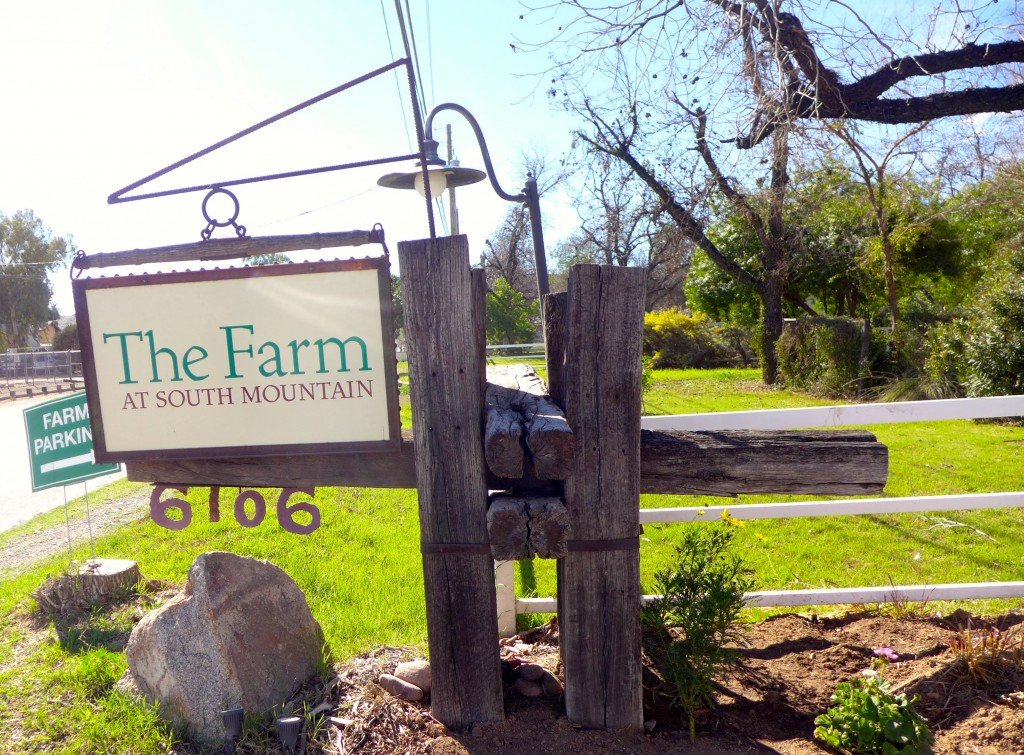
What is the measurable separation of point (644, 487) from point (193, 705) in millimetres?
1870

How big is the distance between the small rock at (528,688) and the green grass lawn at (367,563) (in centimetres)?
77

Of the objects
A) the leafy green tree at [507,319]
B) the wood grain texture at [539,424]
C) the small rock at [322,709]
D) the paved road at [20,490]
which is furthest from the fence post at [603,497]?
the leafy green tree at [507,319]

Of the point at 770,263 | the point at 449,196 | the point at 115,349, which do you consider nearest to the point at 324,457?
the point at 115,349

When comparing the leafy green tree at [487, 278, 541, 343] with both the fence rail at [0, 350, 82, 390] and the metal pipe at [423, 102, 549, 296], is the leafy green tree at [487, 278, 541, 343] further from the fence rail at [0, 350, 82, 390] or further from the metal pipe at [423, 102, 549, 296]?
the metal pipe at [423, 102, 549, 296]

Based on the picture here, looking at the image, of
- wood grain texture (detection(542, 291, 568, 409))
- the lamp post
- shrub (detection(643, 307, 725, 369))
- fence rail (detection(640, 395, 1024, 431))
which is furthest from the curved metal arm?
shrub (detection(643, 307, 725, 369))

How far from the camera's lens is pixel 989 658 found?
2678mm

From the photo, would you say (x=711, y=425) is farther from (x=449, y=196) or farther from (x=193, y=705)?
(x=449, y=196)

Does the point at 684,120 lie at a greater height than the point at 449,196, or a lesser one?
lesser

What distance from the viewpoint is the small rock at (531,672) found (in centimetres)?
275

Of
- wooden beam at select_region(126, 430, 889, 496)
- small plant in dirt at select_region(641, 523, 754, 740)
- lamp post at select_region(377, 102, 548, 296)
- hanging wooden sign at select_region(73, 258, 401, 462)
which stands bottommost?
small plant in dirt at select_region(641, 523, 754, 740)

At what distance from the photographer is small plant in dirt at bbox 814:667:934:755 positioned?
7.45 feet

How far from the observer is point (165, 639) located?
9.04 feet

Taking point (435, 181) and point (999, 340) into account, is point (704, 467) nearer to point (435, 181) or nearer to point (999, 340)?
point (435, 181)

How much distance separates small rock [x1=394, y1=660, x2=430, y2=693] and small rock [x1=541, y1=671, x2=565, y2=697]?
446mm
